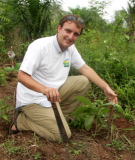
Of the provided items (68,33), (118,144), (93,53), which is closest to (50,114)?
(118,144)

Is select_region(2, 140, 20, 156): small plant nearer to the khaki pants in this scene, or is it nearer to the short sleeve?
the khaki pants

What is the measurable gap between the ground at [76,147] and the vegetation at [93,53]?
0.6 inches

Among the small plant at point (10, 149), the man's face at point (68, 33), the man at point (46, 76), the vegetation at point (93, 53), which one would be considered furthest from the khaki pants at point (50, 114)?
the man's face at point (68, 33)

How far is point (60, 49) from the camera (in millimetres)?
1951

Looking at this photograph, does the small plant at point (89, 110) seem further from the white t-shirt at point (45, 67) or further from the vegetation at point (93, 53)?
the white t-shirt at point (45, 67)

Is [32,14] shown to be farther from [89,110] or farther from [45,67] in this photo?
[89,110]

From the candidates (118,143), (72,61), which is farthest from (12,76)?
(118,143)

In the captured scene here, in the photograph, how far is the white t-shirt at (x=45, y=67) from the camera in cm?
174

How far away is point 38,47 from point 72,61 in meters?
0.65

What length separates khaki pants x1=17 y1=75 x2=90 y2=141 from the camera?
1.82m

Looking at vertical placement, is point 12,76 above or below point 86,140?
above

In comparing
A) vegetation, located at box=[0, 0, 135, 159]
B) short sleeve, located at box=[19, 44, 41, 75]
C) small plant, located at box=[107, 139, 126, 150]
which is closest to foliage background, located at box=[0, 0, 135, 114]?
vegetation, located at box=[0, 0, 135, 159]

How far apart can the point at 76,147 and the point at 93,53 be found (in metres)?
2.01

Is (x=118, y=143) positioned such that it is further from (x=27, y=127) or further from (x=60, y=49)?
(x=60, y=49)
